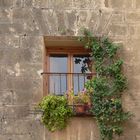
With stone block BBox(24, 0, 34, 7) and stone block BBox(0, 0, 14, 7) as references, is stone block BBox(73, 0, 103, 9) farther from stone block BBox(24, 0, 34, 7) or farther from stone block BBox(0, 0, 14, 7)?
stone block BBox(0, 0, 14, 7)

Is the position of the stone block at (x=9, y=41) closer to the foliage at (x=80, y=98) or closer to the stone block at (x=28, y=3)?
the stone block at (x=28, y=3)

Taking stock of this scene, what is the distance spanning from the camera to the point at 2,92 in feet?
31.5

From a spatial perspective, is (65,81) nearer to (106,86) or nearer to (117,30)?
(106,86)

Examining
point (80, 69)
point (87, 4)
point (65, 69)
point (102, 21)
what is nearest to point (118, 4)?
point (102, 21)

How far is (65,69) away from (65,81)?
263 mm

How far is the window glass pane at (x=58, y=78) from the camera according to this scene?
9875 millimetres

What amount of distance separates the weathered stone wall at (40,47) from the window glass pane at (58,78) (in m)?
0.30

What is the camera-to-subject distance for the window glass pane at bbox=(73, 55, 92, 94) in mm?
9953

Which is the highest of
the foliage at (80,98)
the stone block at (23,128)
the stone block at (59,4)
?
the stone block at (59,4)

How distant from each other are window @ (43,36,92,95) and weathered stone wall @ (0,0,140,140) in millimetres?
311

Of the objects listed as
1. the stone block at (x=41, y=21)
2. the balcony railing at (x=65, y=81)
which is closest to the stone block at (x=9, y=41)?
the stone block at (x=41, y=21)

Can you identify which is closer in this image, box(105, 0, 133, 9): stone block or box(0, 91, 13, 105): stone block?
box(0, 91, 13, 105): stone block

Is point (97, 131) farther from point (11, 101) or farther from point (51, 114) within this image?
point (11, 101)

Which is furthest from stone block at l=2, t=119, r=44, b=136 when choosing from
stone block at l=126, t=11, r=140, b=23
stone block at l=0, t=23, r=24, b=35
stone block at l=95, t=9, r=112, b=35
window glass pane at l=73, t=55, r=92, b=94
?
stone block at l=126, t=11, r=140, b=23
